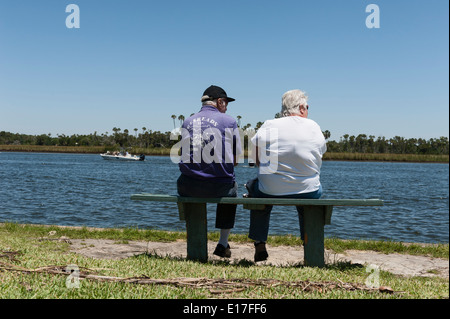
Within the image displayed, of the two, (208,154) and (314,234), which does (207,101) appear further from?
(314,234)

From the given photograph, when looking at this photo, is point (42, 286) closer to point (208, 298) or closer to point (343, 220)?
point (208, 298)

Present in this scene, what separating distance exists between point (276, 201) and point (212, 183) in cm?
A: 74

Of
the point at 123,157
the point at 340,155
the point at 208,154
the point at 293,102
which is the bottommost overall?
the point at 123,157

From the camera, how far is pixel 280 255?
6.05 metres

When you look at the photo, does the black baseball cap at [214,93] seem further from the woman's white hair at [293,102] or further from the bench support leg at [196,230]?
Answer: the bench support leg at [196,230]

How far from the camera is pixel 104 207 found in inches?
698

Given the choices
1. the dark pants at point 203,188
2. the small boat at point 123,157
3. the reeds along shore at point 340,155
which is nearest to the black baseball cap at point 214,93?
the dark pants at point 203,188

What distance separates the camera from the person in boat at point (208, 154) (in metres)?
4.47

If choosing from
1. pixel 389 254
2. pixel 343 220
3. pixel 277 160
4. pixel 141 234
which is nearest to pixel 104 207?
pixel 343 220

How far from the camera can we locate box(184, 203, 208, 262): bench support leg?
4.75 m

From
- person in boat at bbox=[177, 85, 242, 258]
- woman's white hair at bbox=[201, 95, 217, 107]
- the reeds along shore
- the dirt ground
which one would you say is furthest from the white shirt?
the reeds along shore

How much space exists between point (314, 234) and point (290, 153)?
37.0 inches

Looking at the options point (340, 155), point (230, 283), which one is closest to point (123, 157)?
point (340, 155)

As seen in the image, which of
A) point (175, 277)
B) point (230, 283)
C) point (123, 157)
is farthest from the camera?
point (123, 157)
